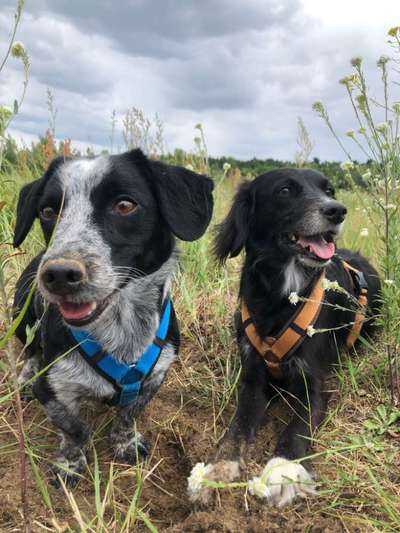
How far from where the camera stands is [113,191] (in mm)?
1956

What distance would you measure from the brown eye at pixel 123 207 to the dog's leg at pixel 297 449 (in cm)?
114

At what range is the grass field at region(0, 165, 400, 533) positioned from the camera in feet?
5.55

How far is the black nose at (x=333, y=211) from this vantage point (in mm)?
2467

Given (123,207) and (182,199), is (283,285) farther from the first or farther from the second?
(123,207)

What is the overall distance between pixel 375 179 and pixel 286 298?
790 millimetres

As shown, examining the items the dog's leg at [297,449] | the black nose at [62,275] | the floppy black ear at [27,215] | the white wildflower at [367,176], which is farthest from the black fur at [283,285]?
the floppy black ear at [27,215]

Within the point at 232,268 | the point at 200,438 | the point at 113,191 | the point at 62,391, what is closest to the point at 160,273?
the point at 113,191

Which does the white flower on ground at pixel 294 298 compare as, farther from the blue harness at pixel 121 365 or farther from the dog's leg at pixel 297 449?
the blue harness at pixel 121 365

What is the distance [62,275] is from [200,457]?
1176 millimetres

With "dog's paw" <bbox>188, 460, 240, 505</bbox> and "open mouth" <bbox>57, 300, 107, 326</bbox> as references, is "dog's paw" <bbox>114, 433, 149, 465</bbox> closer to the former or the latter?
"dog's paw" <bbox>188, 460, 240, 505</bbox>

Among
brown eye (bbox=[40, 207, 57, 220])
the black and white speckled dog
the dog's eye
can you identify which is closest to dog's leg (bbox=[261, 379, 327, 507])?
the black and white speckled dog

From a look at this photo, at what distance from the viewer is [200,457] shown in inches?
87.7

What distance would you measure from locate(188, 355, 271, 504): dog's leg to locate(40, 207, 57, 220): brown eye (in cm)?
121

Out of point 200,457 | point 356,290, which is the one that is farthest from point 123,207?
point 356,290
